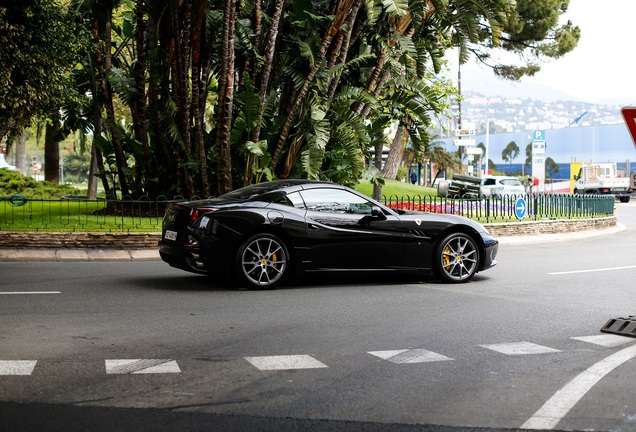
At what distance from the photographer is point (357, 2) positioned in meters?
18.7

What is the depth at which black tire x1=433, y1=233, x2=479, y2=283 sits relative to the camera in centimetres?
1231

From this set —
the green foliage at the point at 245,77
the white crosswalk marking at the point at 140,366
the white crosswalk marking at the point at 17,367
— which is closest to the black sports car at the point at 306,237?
the white crosswalk marking at the point at 140,366

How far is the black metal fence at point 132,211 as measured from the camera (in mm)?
17078

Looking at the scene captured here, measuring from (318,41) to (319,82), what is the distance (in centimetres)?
87

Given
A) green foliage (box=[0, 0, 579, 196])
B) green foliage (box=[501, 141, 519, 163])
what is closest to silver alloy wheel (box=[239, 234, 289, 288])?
green foliage (box=[0, 0, 579, 196])

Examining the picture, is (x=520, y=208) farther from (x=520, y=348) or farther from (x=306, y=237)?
(x=520, y=348)

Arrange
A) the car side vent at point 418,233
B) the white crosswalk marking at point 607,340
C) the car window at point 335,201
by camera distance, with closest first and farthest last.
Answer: the white crosswalk marking at point 607,340, the car window at point 335,201, the car side vent at point 418,233

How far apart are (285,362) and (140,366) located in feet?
3.70

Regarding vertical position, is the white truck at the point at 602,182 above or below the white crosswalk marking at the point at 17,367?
above

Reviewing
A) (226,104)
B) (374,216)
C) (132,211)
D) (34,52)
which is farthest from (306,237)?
(34,52)

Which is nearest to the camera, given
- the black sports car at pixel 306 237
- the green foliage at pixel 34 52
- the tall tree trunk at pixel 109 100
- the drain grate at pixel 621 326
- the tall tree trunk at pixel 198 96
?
the drain grate at pixel 621 326

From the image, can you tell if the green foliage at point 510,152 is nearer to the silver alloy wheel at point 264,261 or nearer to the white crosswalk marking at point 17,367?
the silver alloy wheel at point 264,261

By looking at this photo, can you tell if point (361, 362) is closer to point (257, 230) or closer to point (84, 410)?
point (84, 410)

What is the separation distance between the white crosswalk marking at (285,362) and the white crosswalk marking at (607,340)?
9.07 feet
